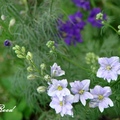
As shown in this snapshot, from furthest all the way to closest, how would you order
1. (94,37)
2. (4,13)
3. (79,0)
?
(94,37), (79,0), (4,13)

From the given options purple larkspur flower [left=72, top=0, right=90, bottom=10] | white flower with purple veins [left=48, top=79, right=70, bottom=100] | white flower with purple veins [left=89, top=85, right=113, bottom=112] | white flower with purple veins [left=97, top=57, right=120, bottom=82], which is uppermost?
purple larkspur flower [left=72, top=0, right=90, bottom=10]

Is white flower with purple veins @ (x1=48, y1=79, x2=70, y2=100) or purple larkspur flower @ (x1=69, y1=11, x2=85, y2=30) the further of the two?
purple larkspur flower @ (x1=69, y1=11, x2=85, y2=30)

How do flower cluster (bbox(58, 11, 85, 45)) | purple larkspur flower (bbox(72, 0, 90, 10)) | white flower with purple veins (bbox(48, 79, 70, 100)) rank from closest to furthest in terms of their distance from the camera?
white flower with purple veins (bbox(48, 79, 70, 100))
flower cluster (bbox(58, 11, 85, 45))
purple larkspur flower (bbox(72, 0, 90, 10))

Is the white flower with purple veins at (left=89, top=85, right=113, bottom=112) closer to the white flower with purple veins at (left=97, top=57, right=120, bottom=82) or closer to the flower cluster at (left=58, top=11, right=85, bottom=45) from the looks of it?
the white flower with purple veins at (left=97, top=57, right=120, bottom=82)

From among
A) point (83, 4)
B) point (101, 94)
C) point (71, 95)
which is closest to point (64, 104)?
point (71, 95)

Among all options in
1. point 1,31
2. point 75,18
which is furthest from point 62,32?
point 1,31

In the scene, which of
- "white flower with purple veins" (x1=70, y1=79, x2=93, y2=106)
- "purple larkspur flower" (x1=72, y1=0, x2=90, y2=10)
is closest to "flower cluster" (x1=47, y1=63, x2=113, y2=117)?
"white flower with purple veins" (x1=70, y1=79, x2=93, y2=106)

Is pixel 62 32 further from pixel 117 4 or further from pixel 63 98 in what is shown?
pixel 63 98
